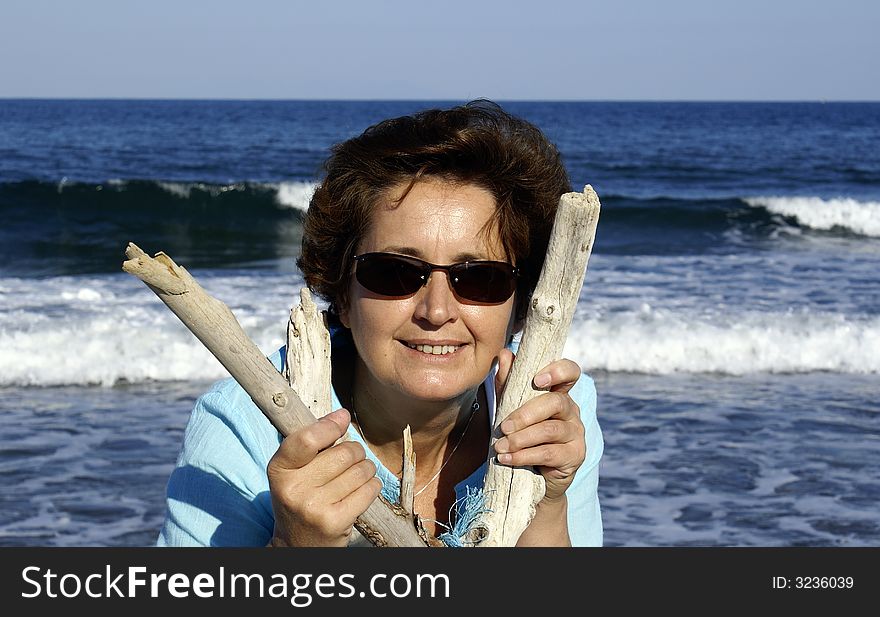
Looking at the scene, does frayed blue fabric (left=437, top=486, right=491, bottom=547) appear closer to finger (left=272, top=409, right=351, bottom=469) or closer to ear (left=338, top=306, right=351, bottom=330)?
finger (left=272, top=409, right=351, bottom=469)

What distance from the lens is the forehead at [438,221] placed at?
2.77m

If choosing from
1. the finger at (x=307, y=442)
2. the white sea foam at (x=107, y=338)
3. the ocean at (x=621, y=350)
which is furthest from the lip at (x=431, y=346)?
the white sea foam at (x=107, y=338)

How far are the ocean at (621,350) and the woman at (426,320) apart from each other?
0.74 m

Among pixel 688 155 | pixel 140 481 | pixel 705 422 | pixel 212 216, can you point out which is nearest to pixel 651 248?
pixel 212 216

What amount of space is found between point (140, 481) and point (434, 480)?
3.84m

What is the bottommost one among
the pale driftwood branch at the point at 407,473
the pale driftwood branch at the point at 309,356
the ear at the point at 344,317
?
the pale driftwood branch at the point at 407,473

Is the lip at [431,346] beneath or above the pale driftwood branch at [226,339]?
above

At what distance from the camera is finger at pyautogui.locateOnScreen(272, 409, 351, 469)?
209cm

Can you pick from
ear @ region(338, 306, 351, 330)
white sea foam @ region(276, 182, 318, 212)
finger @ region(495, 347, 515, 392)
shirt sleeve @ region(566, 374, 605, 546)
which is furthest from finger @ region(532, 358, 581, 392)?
white sea foam @ region(276, 182, 318, 212)

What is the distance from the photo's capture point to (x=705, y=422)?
25.8ft

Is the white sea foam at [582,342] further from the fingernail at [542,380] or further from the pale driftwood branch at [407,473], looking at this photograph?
the fingernail at [542,380]

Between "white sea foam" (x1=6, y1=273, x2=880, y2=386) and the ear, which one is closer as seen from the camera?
the ear

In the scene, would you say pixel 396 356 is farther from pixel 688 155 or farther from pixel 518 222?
pixel 688 155

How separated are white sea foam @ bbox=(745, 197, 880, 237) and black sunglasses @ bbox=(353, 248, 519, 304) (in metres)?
19.1
